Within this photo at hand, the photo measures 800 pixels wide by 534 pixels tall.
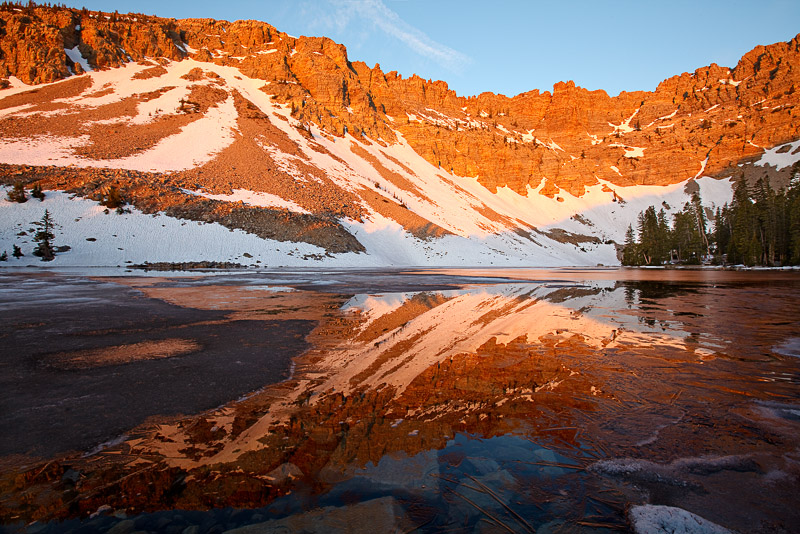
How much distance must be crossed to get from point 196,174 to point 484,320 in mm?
47001

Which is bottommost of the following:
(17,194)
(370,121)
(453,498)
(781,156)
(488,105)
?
(453,498)

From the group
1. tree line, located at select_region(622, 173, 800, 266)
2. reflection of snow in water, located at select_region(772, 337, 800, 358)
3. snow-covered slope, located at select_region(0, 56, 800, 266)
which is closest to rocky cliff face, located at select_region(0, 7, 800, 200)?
snow-covered slope, located at select_region(0, 56, 800, 266)

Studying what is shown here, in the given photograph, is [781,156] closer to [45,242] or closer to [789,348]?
[789,348]

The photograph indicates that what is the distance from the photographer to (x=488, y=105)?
144m

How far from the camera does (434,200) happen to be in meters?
72.8

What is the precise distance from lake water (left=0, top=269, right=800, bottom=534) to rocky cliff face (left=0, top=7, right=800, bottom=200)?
78.5 m

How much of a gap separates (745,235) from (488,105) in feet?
381

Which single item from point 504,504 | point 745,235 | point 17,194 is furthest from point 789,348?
point 745,235

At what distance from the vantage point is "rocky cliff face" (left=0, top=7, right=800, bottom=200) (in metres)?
76.8

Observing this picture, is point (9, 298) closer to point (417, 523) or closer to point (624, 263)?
point (417, 523)

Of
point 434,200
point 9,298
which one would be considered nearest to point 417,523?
point 9,298

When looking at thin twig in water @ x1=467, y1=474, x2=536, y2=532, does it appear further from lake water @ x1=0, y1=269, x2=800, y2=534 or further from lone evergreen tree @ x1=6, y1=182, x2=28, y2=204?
lone evergreen tree @ x1=6, y1=182, x2=28, y2=204

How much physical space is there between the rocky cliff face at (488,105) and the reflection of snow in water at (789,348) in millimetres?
80465

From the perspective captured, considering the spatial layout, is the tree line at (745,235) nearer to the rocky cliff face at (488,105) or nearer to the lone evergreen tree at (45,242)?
the rocky cliff face at (488,105)
